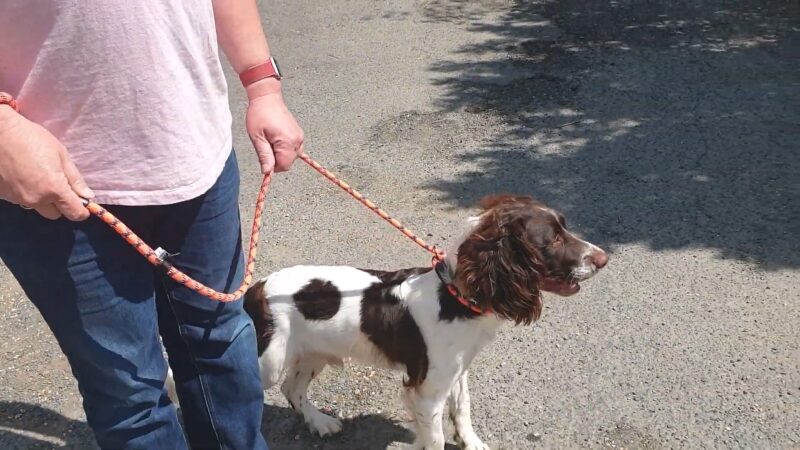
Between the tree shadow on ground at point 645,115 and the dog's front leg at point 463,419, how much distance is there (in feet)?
5.77

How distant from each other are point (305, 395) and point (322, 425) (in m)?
0.15

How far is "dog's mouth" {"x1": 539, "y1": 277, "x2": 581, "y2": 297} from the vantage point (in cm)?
279

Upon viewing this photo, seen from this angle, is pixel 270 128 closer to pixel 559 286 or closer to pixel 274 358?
pixel 274 358

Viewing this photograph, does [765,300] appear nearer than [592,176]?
Yes

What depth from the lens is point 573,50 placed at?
696cm

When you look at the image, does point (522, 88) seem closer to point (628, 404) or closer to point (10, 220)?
point (628, 404)

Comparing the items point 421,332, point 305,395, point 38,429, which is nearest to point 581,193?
point 421,332

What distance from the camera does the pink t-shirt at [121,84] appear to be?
1561 mm

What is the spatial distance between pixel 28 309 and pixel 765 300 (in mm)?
4067

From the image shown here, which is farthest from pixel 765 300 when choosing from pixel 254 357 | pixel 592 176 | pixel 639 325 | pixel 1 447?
pixel 1 447

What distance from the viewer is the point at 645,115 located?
18.8ft

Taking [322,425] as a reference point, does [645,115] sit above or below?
below

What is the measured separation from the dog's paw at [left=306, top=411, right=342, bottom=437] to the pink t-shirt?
1.65 meters

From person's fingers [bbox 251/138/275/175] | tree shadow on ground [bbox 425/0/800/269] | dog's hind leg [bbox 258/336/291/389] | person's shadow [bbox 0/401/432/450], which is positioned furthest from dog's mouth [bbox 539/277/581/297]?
tree shadow on ground [bbox 425/0/800/269]
